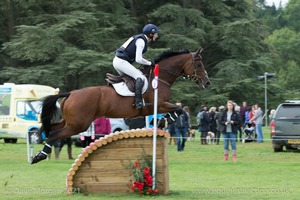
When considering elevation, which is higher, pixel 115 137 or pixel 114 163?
pixel 115 137

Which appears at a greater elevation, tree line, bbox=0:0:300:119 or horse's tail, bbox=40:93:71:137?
tree line, bbox=0:0:300:119

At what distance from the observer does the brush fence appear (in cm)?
1202

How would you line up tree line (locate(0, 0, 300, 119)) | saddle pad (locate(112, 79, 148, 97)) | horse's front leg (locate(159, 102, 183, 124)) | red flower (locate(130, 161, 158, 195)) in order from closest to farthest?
red flower (locate(130, 161, 158, 195)) < saddle pad (locate(112, 79, 148, 97)) < horse's front leg (locate(159, 102, 183, 124)) < tree line (locate(0, 0, 300, 119))

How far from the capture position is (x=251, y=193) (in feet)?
40.6

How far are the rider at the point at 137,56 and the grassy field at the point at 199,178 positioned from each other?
2.03 meters

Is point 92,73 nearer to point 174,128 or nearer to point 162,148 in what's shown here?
point 174,128

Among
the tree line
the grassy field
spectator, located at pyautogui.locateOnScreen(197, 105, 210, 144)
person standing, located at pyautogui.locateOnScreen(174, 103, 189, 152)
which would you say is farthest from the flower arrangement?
the tree line

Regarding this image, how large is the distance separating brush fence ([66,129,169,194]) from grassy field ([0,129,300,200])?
243 millimetres

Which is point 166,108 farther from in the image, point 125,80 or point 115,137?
point 115,137

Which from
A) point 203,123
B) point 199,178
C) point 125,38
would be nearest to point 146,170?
point 199,178

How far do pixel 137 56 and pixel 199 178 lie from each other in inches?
176

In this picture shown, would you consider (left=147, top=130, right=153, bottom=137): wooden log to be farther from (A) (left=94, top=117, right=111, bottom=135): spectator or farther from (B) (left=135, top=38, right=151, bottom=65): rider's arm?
(A) (left=94, top=117, right=111, bottom=135): spectator

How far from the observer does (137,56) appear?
12.5 meters

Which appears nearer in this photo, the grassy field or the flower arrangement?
the flower arrangement
